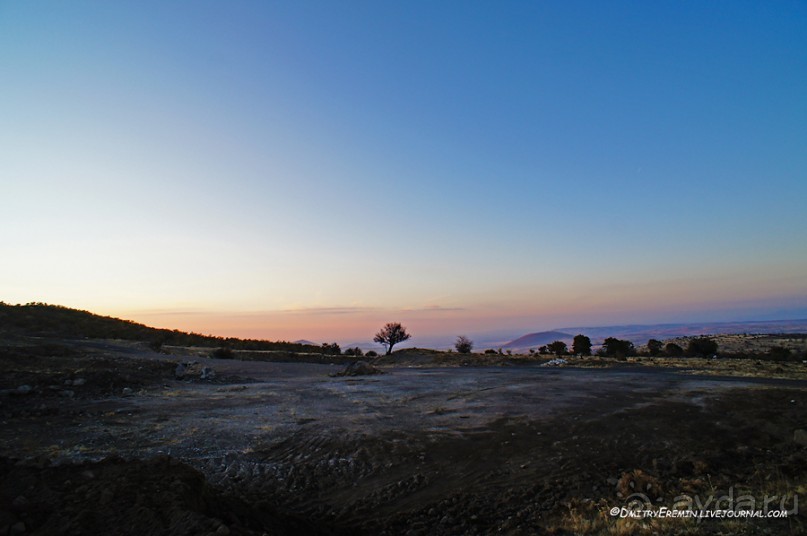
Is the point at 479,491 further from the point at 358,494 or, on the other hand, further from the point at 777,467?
the point at 777,467

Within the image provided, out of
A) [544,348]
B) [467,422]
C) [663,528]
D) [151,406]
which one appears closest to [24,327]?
[151,406]

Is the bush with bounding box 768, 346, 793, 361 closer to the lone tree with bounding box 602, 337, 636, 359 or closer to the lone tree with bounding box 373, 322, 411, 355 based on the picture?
the lone tree with bounding box 602, 337, 636, 359

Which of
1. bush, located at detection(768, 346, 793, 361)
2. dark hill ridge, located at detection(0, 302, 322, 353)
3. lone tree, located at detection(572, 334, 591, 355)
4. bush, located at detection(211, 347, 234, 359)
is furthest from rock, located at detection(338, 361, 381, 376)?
bush, located at detection(768, 346, 793, 361)

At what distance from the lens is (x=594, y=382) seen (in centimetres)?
1823

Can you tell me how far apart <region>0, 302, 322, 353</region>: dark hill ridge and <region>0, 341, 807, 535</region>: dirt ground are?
27.4 m

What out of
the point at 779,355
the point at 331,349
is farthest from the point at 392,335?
the point at 779,355

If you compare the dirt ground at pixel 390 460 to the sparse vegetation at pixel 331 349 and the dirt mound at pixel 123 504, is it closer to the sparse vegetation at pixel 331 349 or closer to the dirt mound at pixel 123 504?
the dirt mound at pixel 123 504

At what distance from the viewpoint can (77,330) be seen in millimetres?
38156

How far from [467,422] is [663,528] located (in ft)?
20.4

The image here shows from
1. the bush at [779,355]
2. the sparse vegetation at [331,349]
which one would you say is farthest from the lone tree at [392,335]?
the bush at [779,355]

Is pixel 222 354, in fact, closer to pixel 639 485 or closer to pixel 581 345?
pixel 639 485

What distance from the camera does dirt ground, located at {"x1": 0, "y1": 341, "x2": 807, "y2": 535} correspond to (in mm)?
4734

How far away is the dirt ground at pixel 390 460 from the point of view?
4734mm

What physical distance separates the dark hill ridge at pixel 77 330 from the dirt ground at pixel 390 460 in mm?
27439
